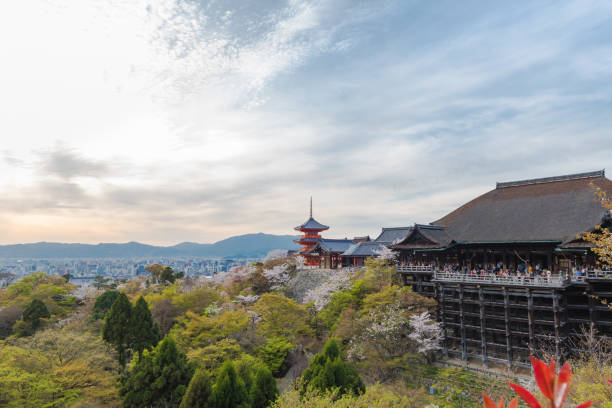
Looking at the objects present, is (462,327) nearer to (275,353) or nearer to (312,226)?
(275,353)

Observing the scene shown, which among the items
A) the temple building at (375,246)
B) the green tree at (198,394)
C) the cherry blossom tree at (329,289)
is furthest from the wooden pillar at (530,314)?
the temple building at (375,246)

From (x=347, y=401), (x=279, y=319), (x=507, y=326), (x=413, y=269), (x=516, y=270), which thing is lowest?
(x=347, y=401)

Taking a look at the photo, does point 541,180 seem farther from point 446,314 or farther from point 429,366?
point 429,366

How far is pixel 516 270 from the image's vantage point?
29.4 metres

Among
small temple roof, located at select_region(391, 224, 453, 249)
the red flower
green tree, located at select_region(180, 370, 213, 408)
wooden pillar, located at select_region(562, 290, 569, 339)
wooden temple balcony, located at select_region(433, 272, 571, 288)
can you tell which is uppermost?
small temple roof, located at select_region(391, 224, 453, 249)

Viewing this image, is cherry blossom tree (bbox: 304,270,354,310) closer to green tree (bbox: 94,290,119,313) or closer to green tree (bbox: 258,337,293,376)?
green tree (bbox: 258,337,293,376)

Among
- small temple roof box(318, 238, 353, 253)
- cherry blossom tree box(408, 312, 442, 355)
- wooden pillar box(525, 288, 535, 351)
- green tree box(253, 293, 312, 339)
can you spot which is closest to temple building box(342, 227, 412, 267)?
small temple roof box(318, 238, 353, 253)

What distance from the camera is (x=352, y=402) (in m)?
17.6

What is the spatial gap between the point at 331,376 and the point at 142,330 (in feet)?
64.2

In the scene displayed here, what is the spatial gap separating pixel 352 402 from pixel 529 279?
16.2 metres

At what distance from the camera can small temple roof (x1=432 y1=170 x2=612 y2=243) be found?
88.4ft

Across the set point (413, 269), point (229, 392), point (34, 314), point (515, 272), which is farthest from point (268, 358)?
point (34, 314)

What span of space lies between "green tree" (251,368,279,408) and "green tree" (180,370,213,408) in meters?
2.70

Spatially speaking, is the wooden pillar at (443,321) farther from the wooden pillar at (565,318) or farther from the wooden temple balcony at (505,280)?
the wooden pillar at (565,318)
